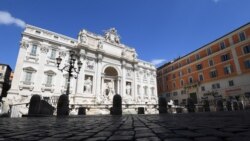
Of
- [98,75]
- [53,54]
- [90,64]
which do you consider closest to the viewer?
[53,54]

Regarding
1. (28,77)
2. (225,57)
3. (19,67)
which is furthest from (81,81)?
(225,57)

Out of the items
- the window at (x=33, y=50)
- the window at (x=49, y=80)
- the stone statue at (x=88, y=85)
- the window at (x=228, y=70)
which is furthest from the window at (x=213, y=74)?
the window at (x=33, y=50)

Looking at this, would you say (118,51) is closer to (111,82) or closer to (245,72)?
(111,82)

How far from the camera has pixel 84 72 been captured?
1051 inches

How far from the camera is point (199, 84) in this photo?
3219cm

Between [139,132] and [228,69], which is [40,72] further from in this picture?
[228,69]

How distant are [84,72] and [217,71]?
2720 centimetres

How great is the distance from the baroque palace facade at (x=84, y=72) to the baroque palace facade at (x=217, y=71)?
9.43 m

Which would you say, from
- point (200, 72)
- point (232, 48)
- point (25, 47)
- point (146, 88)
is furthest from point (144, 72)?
point (25, 47)

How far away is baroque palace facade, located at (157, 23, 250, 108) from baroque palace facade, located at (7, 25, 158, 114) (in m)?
9.43

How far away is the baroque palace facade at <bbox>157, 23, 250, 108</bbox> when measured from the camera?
24.9m

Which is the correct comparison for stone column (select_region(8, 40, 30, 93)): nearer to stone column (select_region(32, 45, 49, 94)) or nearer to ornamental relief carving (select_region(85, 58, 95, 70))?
stone column (select_region(32, 45, 49, 94))

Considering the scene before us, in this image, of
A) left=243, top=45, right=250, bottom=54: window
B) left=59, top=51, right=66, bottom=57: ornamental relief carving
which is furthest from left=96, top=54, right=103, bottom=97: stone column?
left=243, top=45, right=250, bottom=54: window

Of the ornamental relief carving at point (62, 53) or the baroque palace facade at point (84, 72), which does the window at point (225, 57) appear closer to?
the baroque palace facade at point (84, 72)
